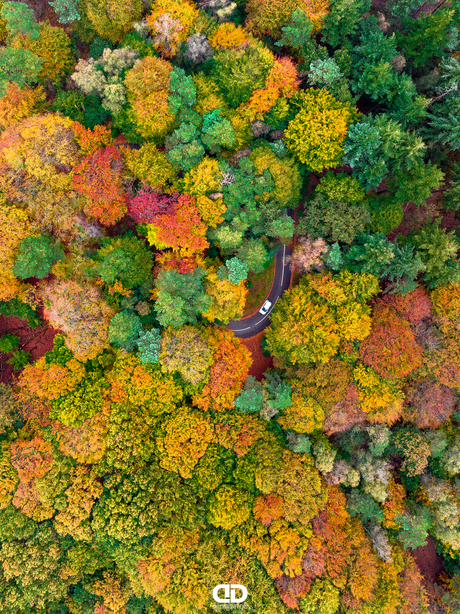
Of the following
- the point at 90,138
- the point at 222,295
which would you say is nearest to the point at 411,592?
the point at 222,295

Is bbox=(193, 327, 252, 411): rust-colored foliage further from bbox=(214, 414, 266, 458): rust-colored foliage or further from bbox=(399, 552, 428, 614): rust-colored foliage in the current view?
bbox=(399, 552, 428, 614): rust-colored foliage

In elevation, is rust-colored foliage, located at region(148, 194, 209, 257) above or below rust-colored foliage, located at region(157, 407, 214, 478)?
above

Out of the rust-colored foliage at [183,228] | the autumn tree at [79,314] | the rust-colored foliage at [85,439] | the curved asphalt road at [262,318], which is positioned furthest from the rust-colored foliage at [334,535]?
the rust-colored foliage at [183,228]

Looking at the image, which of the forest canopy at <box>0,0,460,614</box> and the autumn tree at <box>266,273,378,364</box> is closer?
the forest canopy at <box>0,0,460,614</box>

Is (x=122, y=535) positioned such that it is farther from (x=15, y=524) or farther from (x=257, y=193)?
(x=257, y=193)

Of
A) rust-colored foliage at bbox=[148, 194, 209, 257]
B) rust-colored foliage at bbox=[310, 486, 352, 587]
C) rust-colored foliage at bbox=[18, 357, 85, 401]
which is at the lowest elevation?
rust-colored foliage at bbox=[310, 486, 352, 587]

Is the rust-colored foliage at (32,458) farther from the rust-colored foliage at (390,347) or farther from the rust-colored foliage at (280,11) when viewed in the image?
the rust-colored foliage at (280,11)

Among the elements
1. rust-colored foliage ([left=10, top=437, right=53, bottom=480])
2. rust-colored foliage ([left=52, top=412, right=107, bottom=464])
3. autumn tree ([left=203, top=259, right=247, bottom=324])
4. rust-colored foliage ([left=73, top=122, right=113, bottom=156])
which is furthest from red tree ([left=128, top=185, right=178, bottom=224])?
rust-colored foliage ([left=10, top=437, right=53, bottom=480])

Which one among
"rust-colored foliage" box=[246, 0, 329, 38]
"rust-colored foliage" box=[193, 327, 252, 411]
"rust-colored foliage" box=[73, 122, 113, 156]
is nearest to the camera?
"rust-colored foliage" box=[246, 0, 329, 38]

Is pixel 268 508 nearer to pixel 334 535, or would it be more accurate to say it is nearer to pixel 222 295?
pixel 334 535
